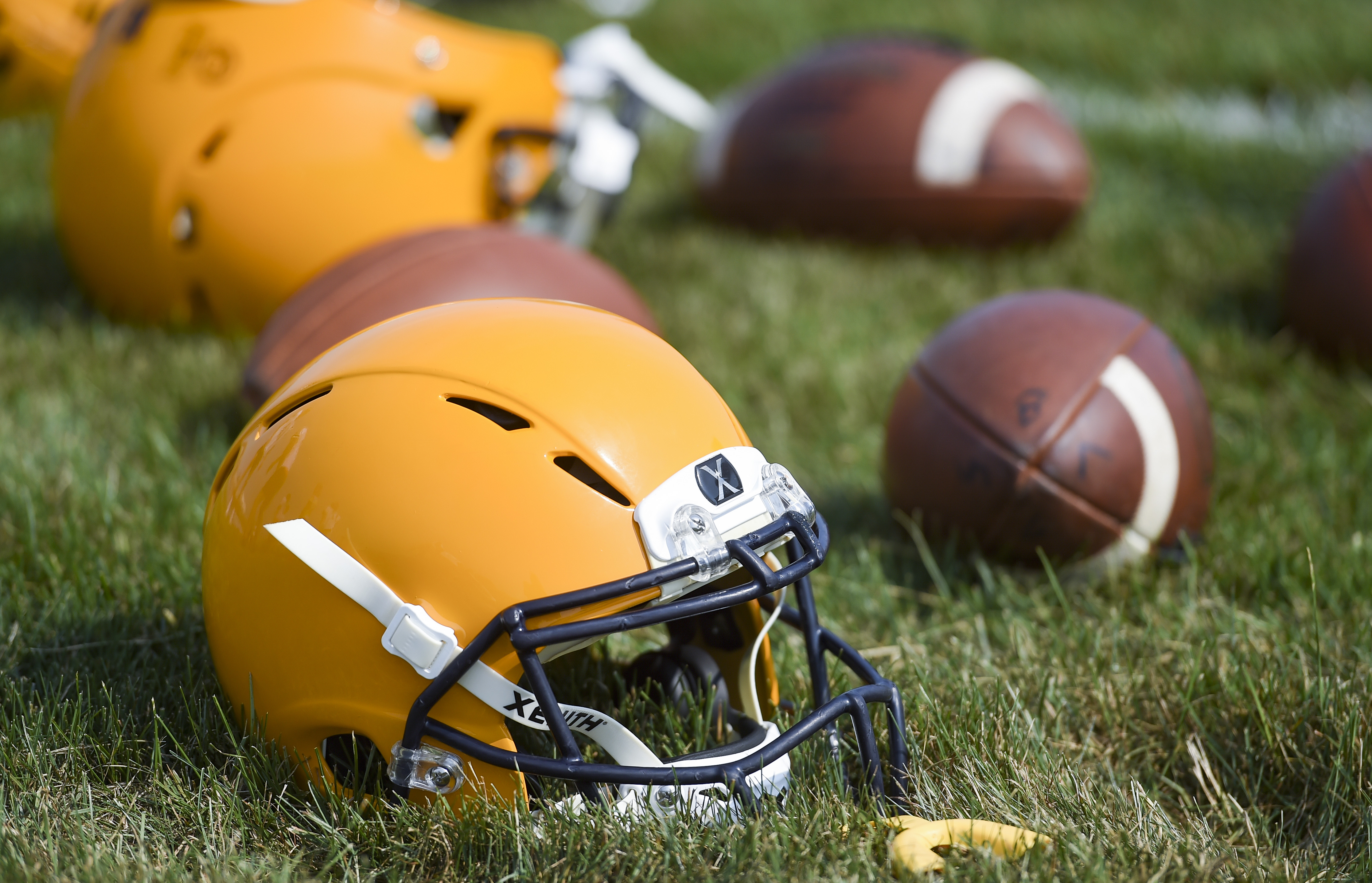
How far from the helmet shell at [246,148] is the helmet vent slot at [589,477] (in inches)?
73.6

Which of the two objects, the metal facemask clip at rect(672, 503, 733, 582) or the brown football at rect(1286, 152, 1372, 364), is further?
the brown football at rect(1286, 152, 1372, 364)

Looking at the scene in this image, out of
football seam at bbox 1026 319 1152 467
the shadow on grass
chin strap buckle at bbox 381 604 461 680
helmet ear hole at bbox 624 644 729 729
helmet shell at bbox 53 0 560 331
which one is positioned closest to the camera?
chin strap buckle at bbox 381 604 461 680

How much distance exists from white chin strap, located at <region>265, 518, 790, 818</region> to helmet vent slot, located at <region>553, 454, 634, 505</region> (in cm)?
26

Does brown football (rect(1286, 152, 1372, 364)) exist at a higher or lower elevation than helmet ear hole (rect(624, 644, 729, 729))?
higher

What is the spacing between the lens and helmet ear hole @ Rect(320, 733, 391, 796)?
1770 millimetres

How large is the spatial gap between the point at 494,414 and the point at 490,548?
197mm

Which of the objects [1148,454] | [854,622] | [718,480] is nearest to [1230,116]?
[1148,454]

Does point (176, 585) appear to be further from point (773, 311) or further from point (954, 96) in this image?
point (954, 96)

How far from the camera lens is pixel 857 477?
10.2 ft

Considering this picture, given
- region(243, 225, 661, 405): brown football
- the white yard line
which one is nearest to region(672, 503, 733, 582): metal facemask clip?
region(243, 225, 661, 405): brown football

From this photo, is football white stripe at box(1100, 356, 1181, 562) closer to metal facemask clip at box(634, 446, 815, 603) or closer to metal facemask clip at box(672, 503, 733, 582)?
metal facemask clip at box(634, 446, 815, 603)

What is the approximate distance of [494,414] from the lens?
169 centimetres

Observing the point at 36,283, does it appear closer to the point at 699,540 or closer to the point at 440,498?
the point at 440,498

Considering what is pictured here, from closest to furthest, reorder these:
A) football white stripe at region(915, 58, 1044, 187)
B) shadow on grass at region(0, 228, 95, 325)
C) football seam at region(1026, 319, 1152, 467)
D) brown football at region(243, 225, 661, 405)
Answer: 1. football seam at region(1026, 319, 1152, 467)
2. brown football at region(243, 225, 661, 405)
3. shadow on grass at region(0, 228, 95, 325)
4. football white stripe at region(915, 58, 1044, 187)
